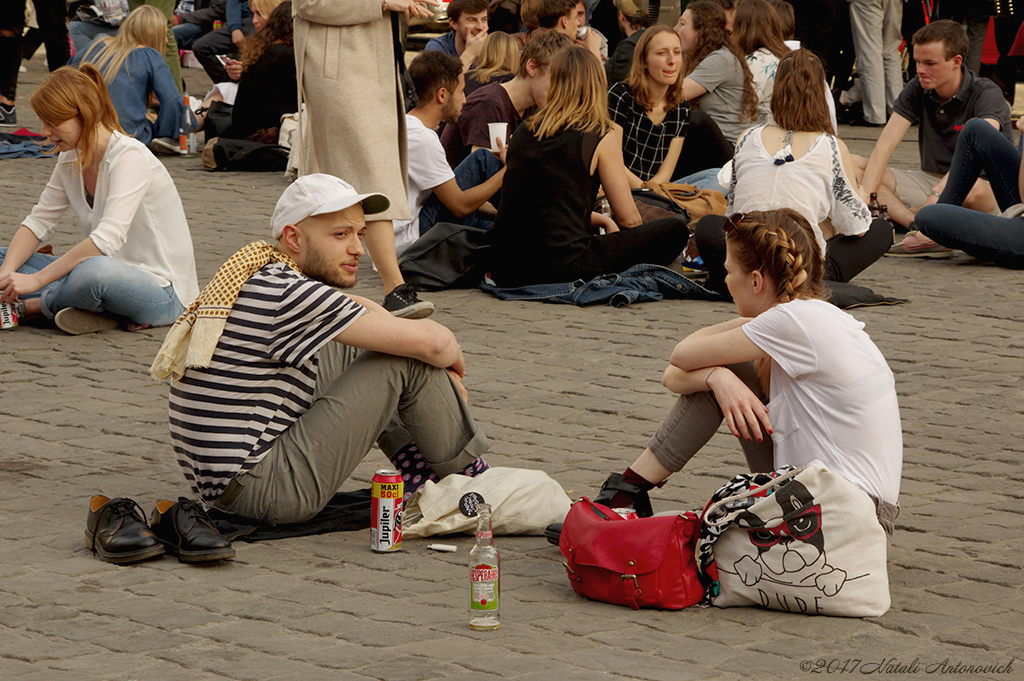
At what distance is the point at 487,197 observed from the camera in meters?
8.25

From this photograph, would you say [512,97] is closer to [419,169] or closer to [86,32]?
[419,169]

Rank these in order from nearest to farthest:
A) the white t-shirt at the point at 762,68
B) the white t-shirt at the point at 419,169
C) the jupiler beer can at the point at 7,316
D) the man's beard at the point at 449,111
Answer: the jupiler beer can at the point at 7,316
the white t-shirt at the point at 419,169
the man's beard at the point at 449,111
the white t-shirt at the point at 762,68

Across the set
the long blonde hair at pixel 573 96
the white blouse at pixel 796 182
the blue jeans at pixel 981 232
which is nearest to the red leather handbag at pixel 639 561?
the white blouse at pixel 796 182

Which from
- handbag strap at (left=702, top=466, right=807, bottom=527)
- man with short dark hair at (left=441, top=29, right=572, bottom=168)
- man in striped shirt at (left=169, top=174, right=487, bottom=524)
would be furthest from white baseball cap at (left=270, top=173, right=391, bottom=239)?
man with short dark hair at (left=441, top=29, right=572, bottom=168)

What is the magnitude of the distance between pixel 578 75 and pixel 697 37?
3157 mm

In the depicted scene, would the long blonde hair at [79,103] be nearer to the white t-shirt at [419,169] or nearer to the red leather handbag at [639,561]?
the white t-shirt at [419,169]

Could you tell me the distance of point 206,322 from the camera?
13.3 feet

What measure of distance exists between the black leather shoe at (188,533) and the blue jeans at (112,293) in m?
2.94

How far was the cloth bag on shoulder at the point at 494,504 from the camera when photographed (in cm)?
424

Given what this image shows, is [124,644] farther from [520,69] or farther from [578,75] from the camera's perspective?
[520,69]

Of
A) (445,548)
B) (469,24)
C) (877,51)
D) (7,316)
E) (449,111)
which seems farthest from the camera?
(877,51)

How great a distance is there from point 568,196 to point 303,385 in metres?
3.63

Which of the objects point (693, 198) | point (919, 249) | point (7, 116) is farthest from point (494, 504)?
point (7, 116)

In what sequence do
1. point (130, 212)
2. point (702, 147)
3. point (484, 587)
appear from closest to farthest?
point (484, 587) → point (130, 212) → point (702, 147)
